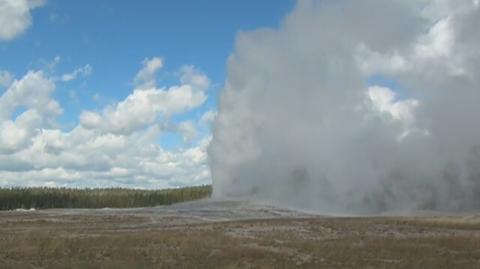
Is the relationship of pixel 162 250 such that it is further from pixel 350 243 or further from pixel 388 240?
pixel 388 240

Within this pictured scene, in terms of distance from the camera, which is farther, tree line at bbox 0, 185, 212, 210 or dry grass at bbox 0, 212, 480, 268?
tree line at bbox 0, 185, 212, 210

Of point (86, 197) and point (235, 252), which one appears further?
point (86, 197)

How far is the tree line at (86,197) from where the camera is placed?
125375 mm

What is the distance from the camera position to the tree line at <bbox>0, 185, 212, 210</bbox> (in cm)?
12538

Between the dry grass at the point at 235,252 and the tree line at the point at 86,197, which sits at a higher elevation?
the tree line at the point at 86,197

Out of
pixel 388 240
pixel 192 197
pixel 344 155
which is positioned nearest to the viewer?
pixel 388 240

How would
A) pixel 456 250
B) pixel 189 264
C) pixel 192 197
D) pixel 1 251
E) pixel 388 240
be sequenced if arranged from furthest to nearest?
pixel 192 197 → pixel 388 240 → pixel 456 250 → pixel 1 251 → pixel 189 264

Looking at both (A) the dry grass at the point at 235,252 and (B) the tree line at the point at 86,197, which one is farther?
(B) the tree line at the point at 86,197

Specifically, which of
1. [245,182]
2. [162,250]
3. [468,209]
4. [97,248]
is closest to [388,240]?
[162,250]

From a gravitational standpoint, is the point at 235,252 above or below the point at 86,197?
below

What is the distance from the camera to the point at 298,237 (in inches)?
1699

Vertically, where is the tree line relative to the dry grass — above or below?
above

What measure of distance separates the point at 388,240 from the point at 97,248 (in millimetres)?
18433

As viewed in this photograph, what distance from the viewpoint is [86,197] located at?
438ft
